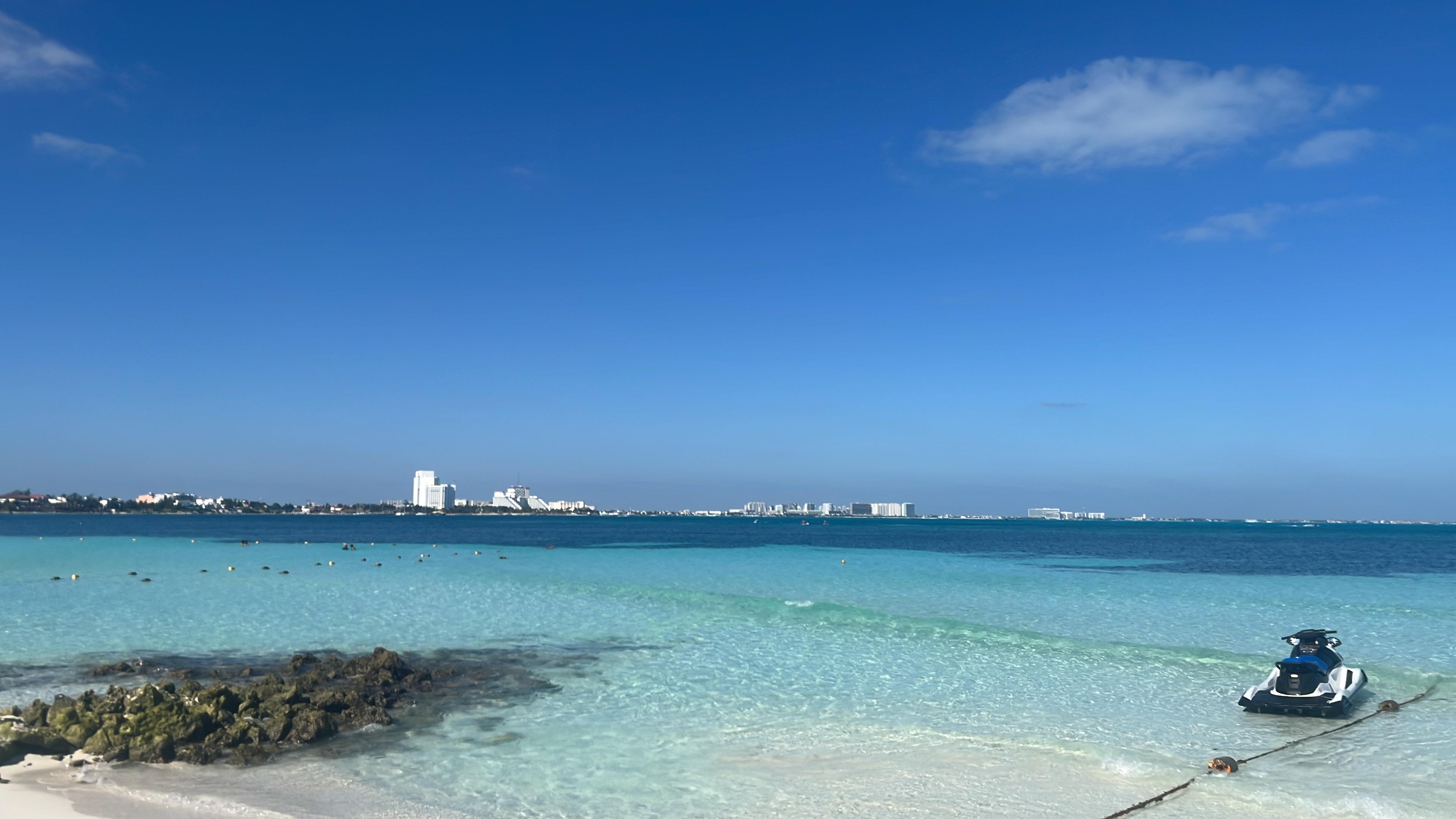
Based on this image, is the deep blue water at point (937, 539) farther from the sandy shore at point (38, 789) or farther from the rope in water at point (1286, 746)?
the sandy shore at point (38, 789)

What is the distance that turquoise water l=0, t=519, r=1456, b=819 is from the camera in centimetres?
1062

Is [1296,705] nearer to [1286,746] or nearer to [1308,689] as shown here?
[1308,689]

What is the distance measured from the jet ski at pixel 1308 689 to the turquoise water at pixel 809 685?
296mm

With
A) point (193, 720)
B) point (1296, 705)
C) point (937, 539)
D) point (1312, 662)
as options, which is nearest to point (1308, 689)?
point (1296, 705)

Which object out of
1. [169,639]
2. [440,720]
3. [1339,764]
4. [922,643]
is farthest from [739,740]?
[169,639]

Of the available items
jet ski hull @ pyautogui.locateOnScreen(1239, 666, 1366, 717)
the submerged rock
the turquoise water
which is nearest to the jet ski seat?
jet ski hull @ pyautogui.locateOnScreen(1239, 666, 1366, 717)

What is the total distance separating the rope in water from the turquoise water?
6.2 inches

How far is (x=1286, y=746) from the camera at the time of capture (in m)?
12.7

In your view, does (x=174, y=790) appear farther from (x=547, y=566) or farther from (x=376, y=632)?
(x=547, y=566)

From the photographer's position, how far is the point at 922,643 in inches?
848

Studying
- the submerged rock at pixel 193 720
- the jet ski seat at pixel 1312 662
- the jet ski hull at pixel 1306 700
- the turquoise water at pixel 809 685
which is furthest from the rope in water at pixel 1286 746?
the submerged rock at pixel 193 720

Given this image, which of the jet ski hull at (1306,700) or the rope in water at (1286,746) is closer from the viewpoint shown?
the rope in water at (1286,746)

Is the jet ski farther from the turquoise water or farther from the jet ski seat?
the turquoise water

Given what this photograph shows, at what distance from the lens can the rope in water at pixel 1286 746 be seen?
1015 cm
